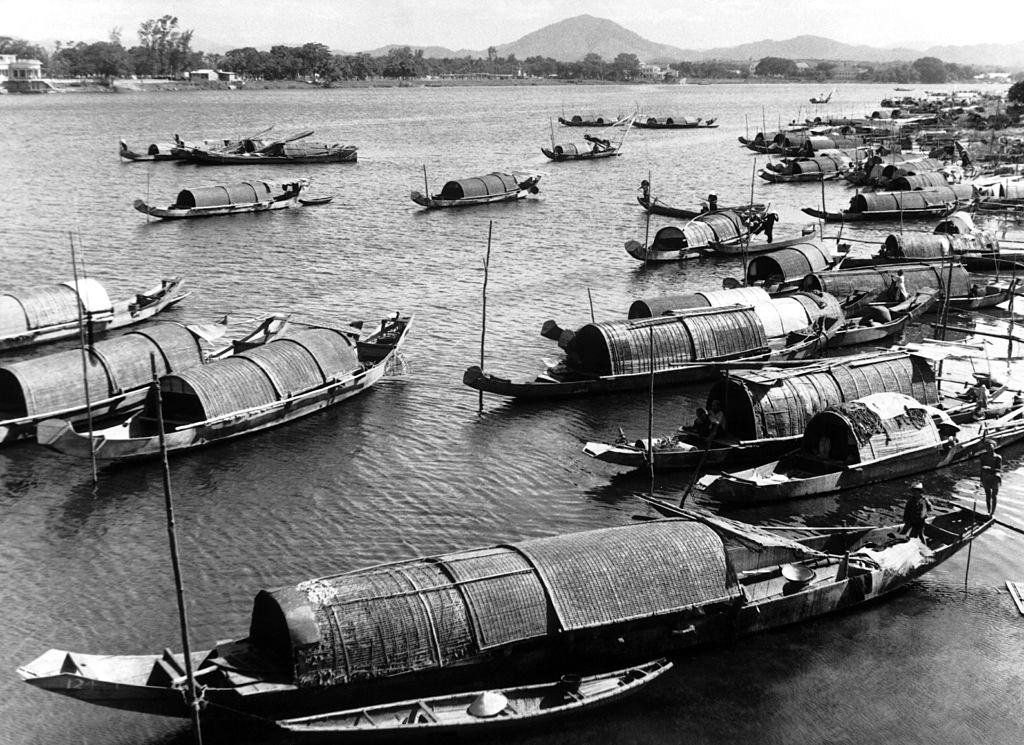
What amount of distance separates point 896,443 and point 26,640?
69.7 ft

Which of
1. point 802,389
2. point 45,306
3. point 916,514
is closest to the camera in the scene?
point 916,514

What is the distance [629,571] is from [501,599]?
2595mm

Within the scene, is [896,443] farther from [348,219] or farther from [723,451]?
[348,219]

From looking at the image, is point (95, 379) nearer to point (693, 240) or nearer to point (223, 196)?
point (693, 240)

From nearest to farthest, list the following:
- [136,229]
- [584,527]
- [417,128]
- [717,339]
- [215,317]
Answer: [584,527] → [717,339] → [215,317] → [136,229] → [417,128]

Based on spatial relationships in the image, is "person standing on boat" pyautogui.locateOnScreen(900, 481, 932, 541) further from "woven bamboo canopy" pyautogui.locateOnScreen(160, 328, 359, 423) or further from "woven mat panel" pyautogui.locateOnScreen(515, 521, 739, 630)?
"woven bamboo canopy" pyautogui.locateOnScreen(160, 328, 359, 423)

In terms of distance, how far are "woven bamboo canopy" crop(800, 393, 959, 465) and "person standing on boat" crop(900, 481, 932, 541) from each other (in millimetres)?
3463

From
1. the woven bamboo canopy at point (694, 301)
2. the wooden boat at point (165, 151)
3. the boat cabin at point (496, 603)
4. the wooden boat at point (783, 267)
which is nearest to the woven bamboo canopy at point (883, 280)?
the wooden boat at point (783, 267)

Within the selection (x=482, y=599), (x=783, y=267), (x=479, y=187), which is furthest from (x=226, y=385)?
(x=479, y=187)

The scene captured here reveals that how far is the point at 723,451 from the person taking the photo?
28031 millimetres

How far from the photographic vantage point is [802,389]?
29.2 m

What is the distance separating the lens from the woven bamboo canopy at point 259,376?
3022cm

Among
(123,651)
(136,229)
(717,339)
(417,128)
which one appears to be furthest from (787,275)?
(417,128)

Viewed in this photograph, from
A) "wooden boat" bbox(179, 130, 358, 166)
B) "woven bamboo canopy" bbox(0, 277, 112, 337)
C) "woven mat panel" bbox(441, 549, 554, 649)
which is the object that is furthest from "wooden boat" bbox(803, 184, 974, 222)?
"woven mat panel" bbox(441, 549, 554, 649)
